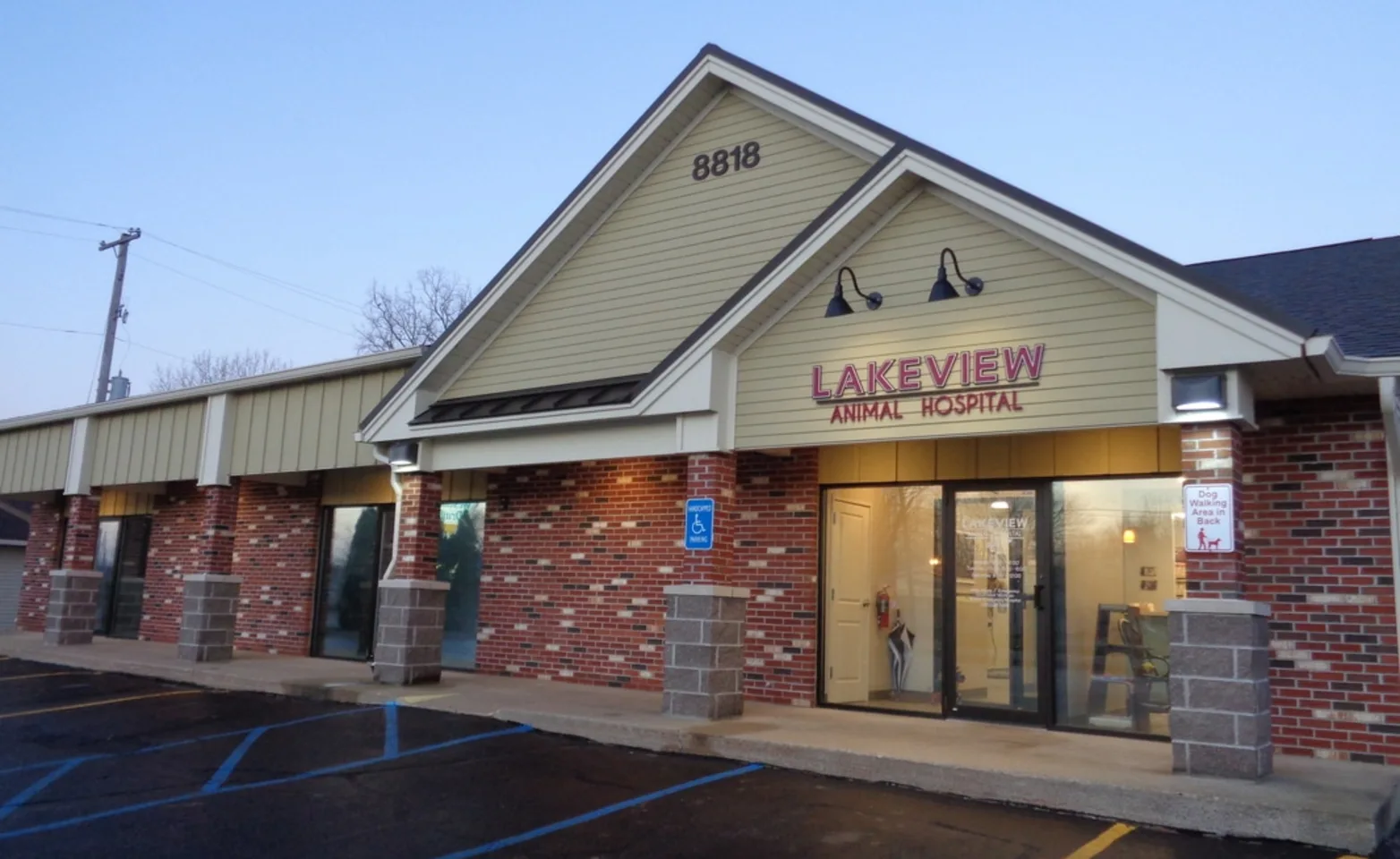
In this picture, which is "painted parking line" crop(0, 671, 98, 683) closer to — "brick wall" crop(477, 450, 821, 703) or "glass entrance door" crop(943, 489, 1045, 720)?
"brick wall" crop(477, 450, 821, 703)

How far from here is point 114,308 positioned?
3164 centimetres

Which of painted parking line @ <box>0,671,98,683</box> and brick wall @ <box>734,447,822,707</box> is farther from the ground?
brick wall @ <box>734,447,822,707</box>

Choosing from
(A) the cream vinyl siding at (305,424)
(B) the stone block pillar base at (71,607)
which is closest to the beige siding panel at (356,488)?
(A) the cream vinyl siding at (305,424)

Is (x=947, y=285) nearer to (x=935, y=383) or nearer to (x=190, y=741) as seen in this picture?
(x=935, y=383)

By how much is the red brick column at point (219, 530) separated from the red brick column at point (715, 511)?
348 inches

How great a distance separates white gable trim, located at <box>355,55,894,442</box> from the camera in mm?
11539

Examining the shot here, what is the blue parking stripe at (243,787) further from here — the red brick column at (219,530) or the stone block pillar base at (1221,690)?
the red brick column at (219,530)

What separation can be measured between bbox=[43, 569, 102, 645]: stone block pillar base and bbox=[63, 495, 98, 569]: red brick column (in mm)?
188

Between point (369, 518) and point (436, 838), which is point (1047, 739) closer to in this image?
point (436, 838)

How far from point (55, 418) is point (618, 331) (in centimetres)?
1298

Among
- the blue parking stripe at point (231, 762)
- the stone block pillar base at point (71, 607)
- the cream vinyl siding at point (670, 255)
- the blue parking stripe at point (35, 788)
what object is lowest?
the blue parking stripe at point (35, 788)

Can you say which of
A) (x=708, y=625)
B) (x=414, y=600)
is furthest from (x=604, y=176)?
(x=708, y=625)

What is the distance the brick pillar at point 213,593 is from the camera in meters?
15.6

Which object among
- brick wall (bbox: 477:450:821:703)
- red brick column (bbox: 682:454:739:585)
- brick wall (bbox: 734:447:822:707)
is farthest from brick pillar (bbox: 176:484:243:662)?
red brick column (bbox: 682:454:739:585)
